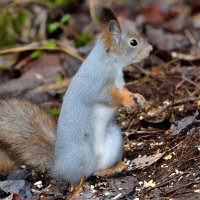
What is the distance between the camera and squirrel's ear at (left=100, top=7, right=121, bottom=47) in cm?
360

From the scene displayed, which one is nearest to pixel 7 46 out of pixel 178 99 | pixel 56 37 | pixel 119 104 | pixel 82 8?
pixel 56 37

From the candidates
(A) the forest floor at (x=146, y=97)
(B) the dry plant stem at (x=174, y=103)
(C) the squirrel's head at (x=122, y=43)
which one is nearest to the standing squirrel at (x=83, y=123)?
(C) the squirrel's head at (x=122, y=43)

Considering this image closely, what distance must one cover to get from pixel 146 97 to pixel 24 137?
1317 mm

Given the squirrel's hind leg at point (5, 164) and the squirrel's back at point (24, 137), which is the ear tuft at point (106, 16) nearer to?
the squirrel's back at point (24, 137)

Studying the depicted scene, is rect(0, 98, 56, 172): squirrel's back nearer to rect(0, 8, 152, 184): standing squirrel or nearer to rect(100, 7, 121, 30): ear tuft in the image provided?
rect(0, 8, 152, 184): standing squirrel

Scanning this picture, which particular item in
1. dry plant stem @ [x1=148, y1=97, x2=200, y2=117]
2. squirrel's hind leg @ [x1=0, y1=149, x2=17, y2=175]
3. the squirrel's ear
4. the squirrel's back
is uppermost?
the squirrel's ear

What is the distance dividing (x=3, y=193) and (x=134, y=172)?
2.69ft

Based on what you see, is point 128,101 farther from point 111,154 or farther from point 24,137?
point 24,137

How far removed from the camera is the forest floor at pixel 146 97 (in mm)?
3641

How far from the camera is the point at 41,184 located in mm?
3922

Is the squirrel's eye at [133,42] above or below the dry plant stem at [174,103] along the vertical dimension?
above

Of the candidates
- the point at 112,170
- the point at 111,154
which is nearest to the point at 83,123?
the point at 111,154

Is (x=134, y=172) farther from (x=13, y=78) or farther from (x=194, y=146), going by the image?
(x=13, y=78)

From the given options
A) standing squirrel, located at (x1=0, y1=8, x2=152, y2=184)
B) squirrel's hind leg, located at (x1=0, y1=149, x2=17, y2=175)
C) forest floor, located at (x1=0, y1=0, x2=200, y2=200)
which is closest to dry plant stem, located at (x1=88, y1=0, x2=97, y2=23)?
forest floor, located at (x1=0, y1=0, x2=200, y2=200)
